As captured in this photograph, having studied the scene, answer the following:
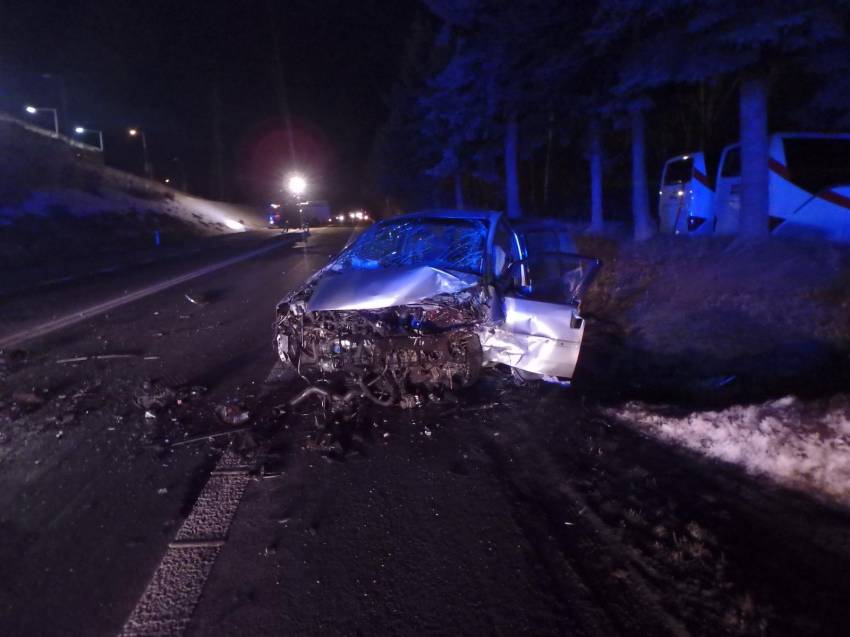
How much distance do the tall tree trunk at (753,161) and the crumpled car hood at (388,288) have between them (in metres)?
6.15

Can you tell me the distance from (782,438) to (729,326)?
3.12m

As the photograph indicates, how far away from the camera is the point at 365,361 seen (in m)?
4.82

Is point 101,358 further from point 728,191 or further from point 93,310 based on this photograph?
point 728,191

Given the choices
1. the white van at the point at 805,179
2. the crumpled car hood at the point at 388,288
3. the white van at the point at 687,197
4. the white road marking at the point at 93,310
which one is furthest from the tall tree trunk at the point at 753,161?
the white road marking at the point at 93,310

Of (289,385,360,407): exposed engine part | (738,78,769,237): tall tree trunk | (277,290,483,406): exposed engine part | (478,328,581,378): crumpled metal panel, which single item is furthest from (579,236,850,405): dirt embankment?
(289,385,360,407): exposed engine part

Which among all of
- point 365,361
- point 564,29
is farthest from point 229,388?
point 564,29

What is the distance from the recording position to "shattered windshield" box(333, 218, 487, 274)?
5425 mm

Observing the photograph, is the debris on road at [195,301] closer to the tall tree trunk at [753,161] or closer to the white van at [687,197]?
the tall tree trunk at [753,161]

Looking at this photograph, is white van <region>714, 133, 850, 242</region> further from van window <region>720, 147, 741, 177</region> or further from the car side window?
the car side window

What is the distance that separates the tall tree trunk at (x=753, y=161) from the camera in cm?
846

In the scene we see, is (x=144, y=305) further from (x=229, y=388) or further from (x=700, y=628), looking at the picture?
(x=700, y=628)

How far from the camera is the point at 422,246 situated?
5.96 m

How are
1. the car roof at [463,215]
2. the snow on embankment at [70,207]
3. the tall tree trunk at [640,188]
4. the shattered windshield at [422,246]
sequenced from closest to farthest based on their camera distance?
the shattered windshield at [422,246], the car roof at [463,215], the tall tree trunk at [640,188], the snow on embankment at [70,207]

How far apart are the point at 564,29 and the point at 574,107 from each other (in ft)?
5.74
